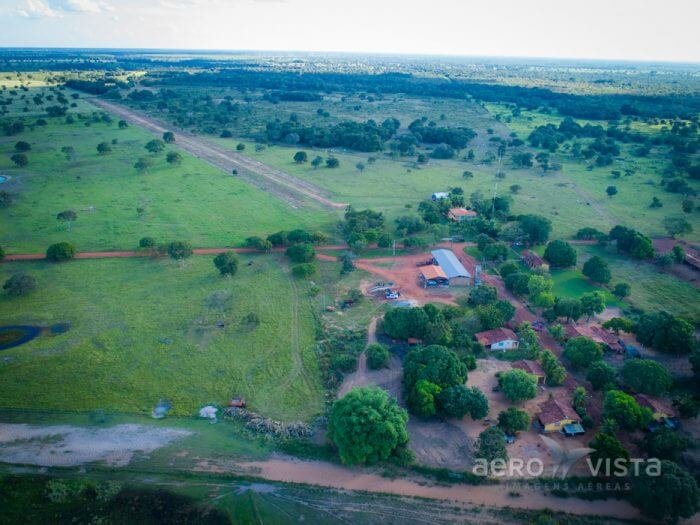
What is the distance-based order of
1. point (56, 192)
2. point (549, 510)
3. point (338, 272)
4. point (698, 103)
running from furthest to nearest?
point (698, 103) < point (56, 192) < point (338, 272) < point (549, 510)

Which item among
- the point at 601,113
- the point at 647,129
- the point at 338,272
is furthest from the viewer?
the point at 601,113

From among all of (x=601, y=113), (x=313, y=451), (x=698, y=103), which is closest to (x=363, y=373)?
(x=313, y=451)

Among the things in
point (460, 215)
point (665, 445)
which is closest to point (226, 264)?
point (460, 215)

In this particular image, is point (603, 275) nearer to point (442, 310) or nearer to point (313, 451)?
point (442, 310)

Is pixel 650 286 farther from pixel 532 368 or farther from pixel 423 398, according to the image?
pixel 423 398

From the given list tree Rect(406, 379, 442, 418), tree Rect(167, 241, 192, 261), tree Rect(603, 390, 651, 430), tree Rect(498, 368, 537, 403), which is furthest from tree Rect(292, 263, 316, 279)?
tree Rect(603, 390, 651, 430)

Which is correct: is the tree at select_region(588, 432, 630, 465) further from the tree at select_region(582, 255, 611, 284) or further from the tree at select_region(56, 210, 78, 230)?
the tree at select_region(56, 210, 78, 230)

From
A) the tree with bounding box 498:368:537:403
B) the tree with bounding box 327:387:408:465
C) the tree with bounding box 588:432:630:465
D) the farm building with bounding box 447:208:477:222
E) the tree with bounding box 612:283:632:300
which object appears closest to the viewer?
the tree with bounding box 588:432:630:465
